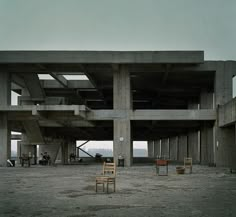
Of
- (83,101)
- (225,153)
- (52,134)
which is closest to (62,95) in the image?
(83,101)

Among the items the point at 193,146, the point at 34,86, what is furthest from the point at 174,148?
the point at 34,86

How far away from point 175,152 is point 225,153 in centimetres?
2907

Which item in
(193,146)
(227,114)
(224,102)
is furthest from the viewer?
(193,146)

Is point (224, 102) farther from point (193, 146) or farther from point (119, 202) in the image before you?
point (119, 202)

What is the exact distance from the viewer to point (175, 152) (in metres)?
63.5

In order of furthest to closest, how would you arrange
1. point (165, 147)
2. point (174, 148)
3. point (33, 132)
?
1. point (165, 147)
2. point (174, 148)
3. point (33, 132)

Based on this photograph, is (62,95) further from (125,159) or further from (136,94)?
(125,159)

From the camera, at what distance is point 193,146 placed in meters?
50.9

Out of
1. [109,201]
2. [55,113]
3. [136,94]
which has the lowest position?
[109,201]

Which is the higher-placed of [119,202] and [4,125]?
[4,125]

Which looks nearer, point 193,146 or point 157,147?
point 193,146

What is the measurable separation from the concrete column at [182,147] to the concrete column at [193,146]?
3.04 m

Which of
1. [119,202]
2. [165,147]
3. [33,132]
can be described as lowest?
[119,202]

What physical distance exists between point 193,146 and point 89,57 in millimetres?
23195
